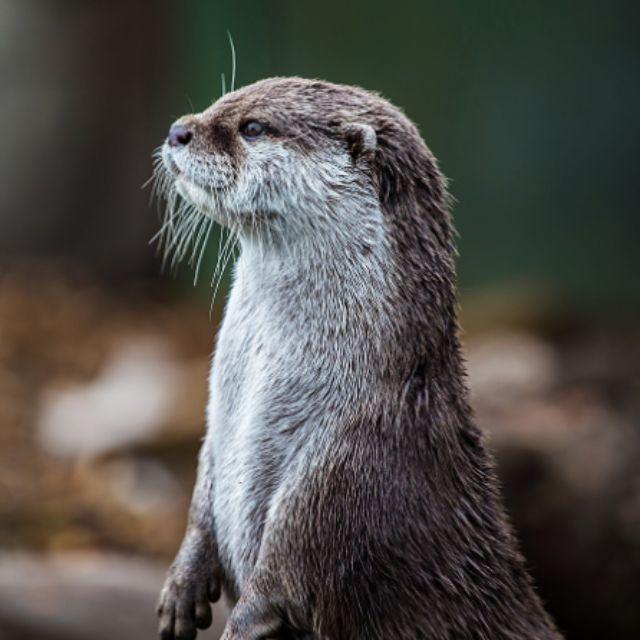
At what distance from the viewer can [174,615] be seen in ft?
10.1

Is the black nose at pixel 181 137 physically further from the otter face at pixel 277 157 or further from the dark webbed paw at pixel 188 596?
the dark webbed paw at pixel 188 596

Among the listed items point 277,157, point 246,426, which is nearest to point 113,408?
point 246,426

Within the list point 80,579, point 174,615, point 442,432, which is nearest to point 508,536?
point 442,432

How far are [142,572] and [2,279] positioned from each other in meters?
5.26

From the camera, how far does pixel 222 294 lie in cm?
979

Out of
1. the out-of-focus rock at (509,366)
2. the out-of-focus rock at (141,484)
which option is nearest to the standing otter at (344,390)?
the out-of-focus rock at (509,366)

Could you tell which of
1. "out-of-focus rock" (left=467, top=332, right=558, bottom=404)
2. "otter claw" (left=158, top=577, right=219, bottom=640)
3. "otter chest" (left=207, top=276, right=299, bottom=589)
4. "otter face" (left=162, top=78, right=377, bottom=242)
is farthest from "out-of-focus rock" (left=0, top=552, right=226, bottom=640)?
"otter face" (left=162, top=78, right=377, bottom=242)

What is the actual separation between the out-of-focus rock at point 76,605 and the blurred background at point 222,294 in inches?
0.4

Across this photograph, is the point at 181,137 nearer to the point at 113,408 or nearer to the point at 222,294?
the point at 113,408

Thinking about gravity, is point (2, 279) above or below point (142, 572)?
above

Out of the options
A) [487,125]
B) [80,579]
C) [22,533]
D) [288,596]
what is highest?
[487,125]

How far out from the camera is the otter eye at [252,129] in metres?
2.91

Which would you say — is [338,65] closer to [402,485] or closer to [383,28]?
[383,28]

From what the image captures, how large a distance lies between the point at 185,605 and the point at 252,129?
1244 millimetres
